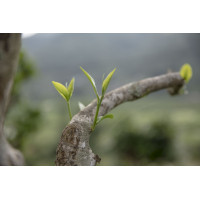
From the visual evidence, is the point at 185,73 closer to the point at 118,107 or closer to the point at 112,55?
the point at 118,107

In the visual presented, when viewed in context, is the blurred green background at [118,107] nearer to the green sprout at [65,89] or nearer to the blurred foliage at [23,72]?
the blurred foliage at [23,72]

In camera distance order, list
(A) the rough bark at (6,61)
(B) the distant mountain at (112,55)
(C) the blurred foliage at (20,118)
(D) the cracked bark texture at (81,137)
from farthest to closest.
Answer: (B) the distant mountain at (112,55), (C) the blurred foliage at (20,118), (A) the rough bark at (6,61), (D) the cracked bark texture at (81,137)

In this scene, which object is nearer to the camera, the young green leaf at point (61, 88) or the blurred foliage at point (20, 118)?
the young green leaf at point (61, 88)

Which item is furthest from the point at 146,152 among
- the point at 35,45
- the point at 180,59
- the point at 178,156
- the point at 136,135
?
the point at 35,45

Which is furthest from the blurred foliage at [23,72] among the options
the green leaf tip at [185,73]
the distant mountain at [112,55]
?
the distant mountain at [112,55]

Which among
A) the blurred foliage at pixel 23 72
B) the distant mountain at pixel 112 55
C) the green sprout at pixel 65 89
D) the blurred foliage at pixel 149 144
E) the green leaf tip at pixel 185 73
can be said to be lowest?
the blurred foliage at pixel 149 144

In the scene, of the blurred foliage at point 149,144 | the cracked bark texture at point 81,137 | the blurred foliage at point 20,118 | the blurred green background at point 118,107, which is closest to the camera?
the cracked bark texture at point 81,137

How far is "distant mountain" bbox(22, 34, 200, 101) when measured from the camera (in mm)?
5535

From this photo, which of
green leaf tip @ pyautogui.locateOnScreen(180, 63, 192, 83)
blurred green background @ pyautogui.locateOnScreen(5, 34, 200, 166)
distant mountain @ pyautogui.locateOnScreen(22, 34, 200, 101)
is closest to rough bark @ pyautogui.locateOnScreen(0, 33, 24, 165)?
blurred green background @ pyautogui.locateOnScreen(5, 34, 200, 166)

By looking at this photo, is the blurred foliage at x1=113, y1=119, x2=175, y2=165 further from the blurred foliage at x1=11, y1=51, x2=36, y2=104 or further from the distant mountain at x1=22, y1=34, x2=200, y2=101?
the distant mountain at x1=22, y1=34, x2=200, y2=101

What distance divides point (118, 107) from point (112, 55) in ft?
13.4

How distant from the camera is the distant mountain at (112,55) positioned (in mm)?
5535

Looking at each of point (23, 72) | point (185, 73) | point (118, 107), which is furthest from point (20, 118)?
point (185, 73)

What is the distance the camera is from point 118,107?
3363 millimetres
